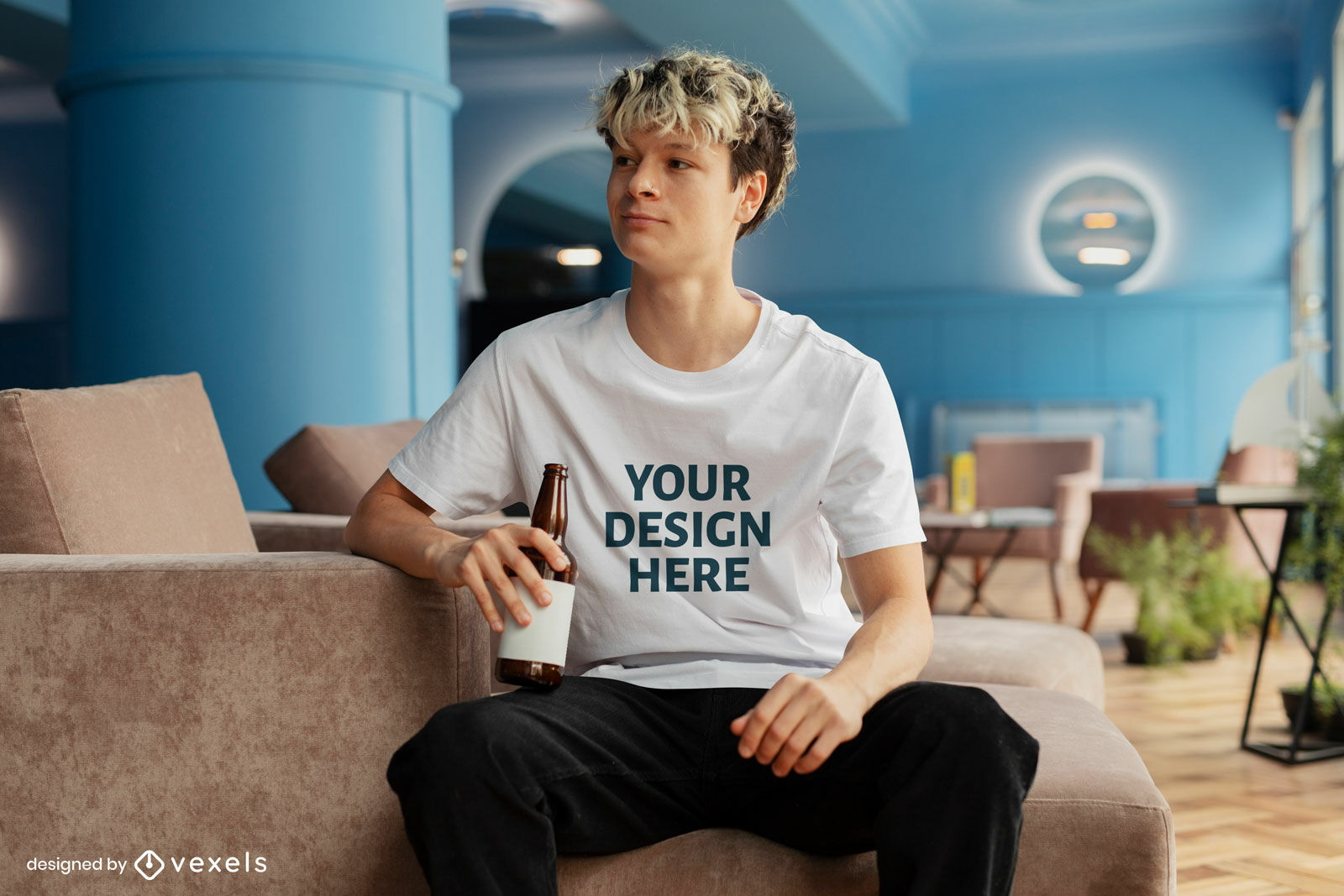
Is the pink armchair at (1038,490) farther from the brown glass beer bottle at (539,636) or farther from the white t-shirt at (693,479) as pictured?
the brown glass beer bottle at (539,636)

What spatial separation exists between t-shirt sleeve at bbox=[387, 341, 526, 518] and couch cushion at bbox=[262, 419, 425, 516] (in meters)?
1.38

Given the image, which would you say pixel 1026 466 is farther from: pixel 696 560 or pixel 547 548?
pixel 547 548

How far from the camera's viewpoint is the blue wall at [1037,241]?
26.3 feet

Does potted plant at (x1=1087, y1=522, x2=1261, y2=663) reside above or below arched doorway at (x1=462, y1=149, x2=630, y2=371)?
below

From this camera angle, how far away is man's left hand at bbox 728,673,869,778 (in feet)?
3.89

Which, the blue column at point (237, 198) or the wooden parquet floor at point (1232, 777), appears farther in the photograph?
the blue column at point (237, 198)

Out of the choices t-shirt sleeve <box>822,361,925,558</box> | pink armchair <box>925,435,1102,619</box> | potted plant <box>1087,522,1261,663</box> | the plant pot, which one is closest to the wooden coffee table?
pink armchair <box>925,435,1102,619</box>

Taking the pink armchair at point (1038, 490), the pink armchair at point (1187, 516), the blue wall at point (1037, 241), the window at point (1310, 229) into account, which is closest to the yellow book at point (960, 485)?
the pink armchair at point (1187, 516)

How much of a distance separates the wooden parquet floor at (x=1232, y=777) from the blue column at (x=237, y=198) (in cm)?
252

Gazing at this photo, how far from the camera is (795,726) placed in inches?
46.9

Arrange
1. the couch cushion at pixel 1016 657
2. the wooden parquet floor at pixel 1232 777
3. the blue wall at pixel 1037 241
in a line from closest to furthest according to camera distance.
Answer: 1. the couch cushion at pixel 1016 657
2. the wooden parquet floor at pixel 1232 777
3. the blue wall at pixel 1037 241

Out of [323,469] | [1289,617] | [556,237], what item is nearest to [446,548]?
[323,469]

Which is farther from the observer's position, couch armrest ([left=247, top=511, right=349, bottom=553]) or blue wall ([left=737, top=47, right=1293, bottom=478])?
blue wall ([left=737, top=47, right=1293, bottom=478])

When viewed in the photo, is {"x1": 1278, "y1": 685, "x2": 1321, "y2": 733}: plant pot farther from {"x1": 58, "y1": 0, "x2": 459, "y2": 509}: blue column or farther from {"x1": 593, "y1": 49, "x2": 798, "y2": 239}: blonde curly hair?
{"x1": 58, "y1": 0, "x2": 459, "y2": 509}: blue column
